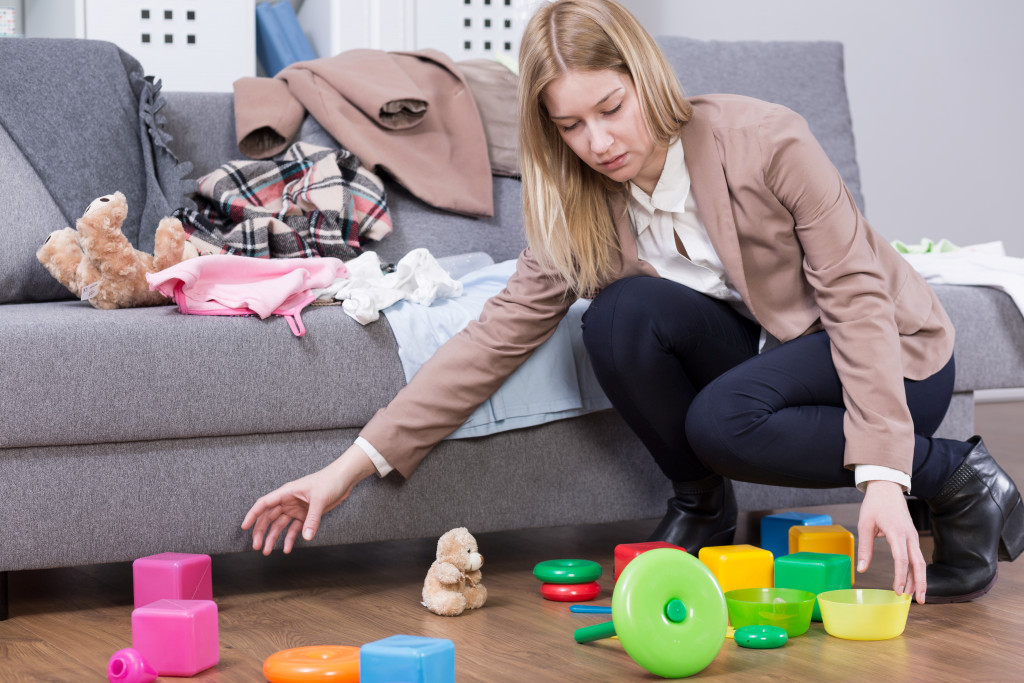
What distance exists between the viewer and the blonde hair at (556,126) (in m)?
1.23

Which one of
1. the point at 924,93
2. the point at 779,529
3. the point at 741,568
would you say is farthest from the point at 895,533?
the point at 924,93

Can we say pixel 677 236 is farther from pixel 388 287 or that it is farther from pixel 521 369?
pixel 388 287

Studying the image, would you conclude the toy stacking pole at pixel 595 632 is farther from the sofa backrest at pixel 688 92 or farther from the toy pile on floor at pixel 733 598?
the sofa backrest at pixel 688 92

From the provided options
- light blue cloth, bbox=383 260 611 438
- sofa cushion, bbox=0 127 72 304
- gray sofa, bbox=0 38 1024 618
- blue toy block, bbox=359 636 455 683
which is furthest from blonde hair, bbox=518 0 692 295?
sofa cushion, bbox=0 127 72 304

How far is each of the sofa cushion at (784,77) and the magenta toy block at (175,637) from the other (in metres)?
1.50

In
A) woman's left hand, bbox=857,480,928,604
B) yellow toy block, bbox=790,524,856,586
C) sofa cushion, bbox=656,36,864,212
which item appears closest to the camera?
woman's left hand, bbox=857,480,928,604

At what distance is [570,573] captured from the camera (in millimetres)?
1371

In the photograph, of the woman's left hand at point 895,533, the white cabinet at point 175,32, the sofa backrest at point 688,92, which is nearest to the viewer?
the woman's left hand at point 895,533

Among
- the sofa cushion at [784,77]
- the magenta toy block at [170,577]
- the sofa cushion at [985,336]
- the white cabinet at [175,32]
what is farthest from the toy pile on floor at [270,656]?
the white cabinet at [175,32]

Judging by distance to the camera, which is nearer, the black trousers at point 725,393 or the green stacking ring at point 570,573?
the black trousers at point 725,393

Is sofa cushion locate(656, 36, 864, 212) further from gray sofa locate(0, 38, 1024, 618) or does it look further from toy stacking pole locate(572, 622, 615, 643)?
toy stacking pole locate(572, 622, 615, 643)

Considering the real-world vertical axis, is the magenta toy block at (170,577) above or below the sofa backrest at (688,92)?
below

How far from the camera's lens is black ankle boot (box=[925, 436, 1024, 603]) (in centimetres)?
130

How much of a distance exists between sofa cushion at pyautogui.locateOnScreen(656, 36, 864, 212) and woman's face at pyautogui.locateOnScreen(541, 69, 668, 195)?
0.96 metres
